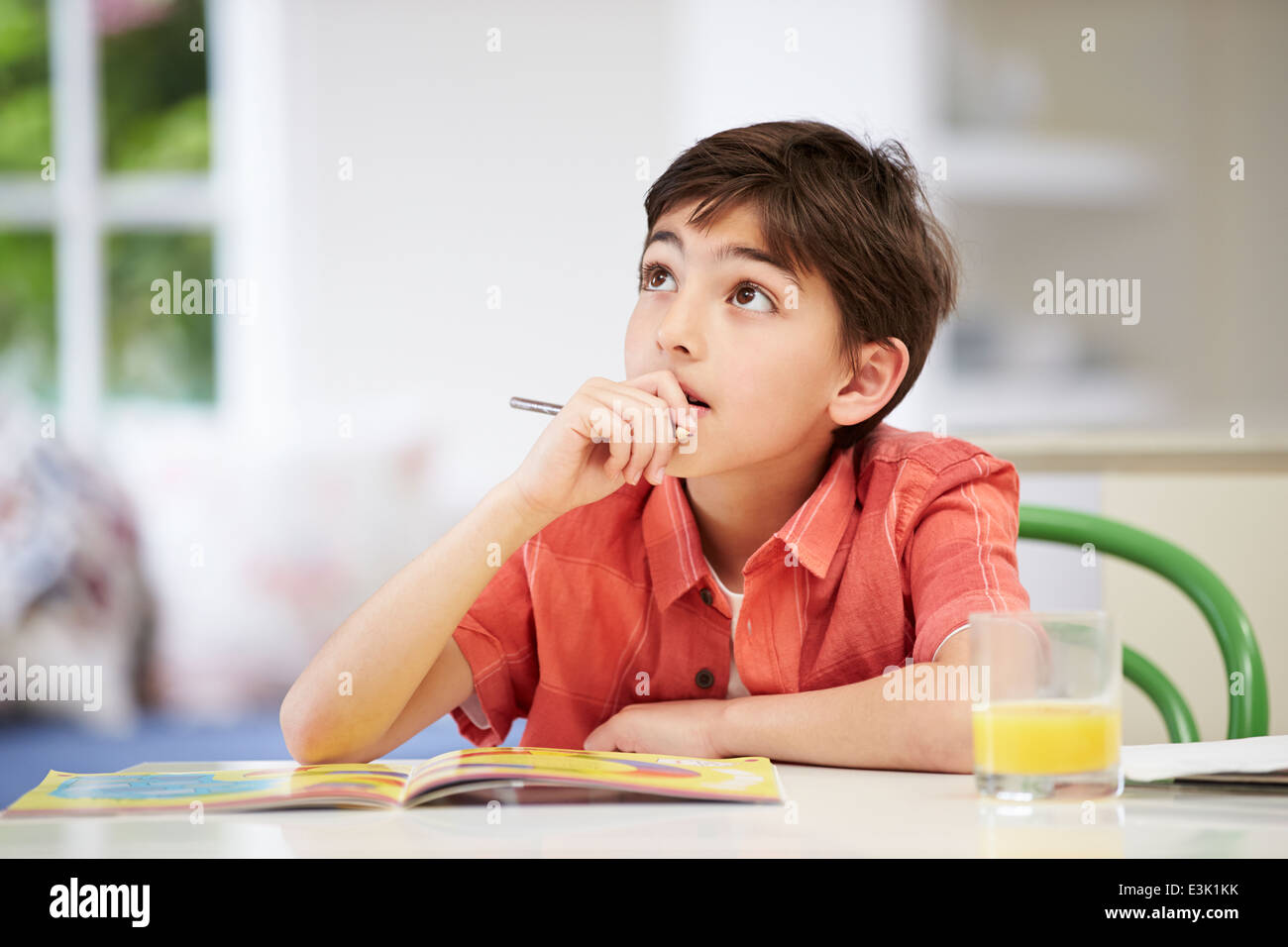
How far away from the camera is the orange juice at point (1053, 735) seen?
2.14 feet

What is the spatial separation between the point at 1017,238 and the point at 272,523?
218cm

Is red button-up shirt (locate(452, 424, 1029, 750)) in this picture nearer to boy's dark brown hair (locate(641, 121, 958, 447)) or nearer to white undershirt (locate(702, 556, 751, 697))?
white undershirt (locate(702, 556, 751, 697))

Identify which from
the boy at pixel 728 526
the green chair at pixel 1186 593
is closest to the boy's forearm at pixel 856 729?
the boy at pixel 728 526

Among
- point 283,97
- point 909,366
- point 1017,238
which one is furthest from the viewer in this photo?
point 1017,238

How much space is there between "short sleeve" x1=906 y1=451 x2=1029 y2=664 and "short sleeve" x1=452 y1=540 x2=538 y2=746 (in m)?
0.34

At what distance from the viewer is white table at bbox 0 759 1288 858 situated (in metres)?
0.54

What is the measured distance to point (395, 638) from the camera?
0.96m

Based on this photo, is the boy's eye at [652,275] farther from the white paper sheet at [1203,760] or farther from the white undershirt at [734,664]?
the white paper sheet at [1203,760]

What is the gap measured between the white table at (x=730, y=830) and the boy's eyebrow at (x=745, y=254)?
0.48 m

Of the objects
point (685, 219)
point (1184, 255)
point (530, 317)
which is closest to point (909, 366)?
point (685, 219)

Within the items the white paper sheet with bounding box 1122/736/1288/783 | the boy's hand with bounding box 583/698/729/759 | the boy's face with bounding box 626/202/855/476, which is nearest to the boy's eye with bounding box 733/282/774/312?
the boy's face with bounding box 626/202/855/476

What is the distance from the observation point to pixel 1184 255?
3539 mm
